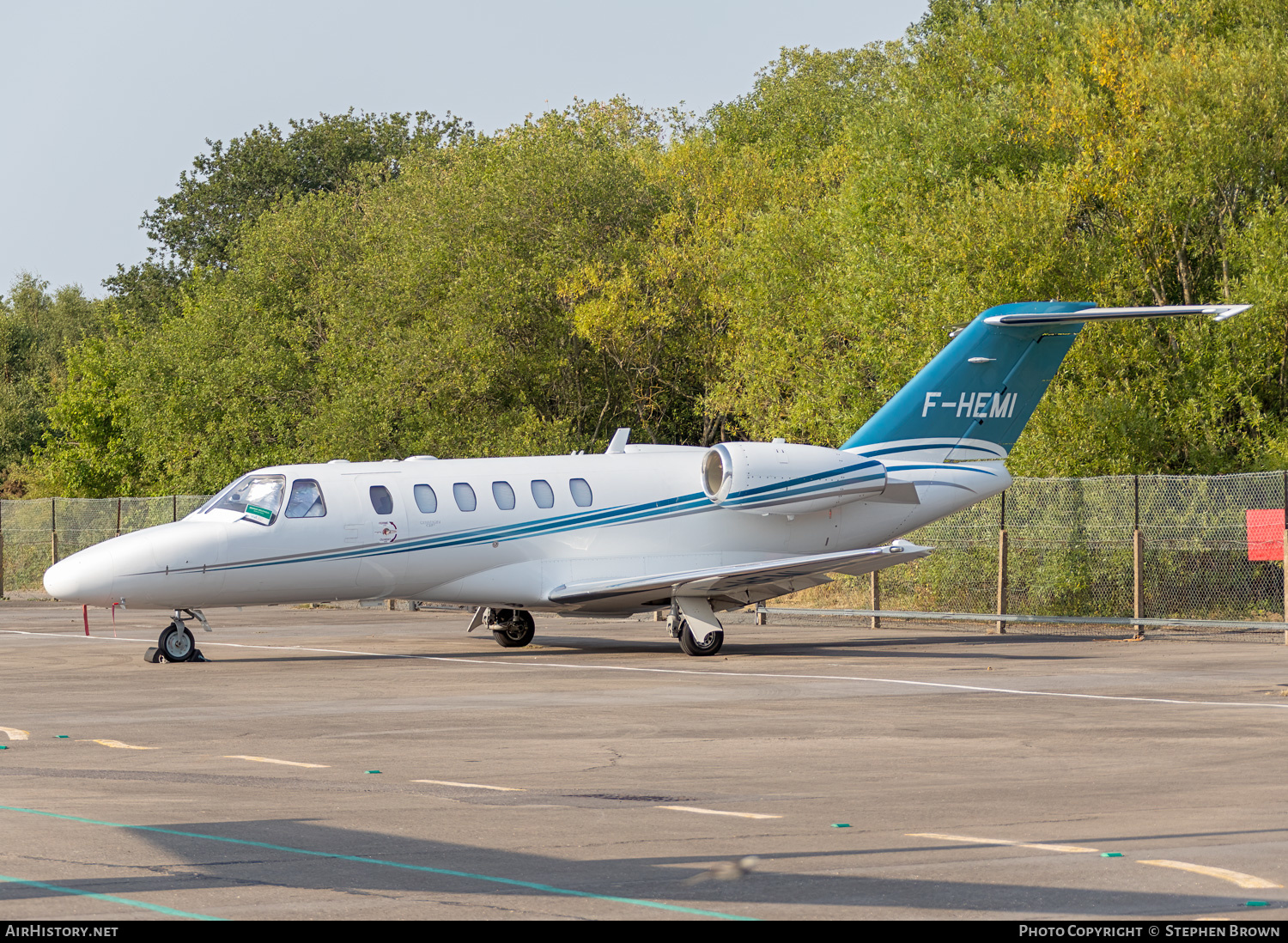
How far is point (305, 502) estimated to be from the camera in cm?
2255

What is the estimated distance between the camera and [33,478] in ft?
234

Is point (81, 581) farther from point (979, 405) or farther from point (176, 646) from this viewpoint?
point (979, 405)

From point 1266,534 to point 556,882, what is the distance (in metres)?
20.6

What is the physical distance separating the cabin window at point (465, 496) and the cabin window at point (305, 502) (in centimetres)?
193

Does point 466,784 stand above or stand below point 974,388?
below

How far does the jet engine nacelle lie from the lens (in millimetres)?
24062

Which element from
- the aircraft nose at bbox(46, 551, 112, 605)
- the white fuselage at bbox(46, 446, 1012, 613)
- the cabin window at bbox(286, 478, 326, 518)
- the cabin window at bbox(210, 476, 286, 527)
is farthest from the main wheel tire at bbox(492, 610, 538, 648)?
the aircraft nose at bbox(46, 551, 112, 605)

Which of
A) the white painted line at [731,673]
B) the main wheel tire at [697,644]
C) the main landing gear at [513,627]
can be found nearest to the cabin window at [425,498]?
the white painted line at [731,673]

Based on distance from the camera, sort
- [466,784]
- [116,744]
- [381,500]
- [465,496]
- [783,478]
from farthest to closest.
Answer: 1. [783,478]
2. [465,496]
3. [381,500]
4. [116,744]
5. [466,784]

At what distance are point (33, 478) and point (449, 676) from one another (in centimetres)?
5670

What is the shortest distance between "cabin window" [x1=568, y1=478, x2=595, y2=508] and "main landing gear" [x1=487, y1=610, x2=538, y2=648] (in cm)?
244

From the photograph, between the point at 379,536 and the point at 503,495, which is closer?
the point at 379,536

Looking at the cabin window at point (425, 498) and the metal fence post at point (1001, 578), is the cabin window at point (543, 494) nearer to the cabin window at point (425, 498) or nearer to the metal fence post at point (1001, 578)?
the cabin window at point (425, 498)

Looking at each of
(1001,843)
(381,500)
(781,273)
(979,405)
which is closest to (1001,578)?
(979,405)
